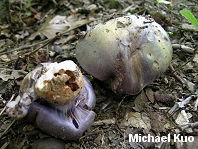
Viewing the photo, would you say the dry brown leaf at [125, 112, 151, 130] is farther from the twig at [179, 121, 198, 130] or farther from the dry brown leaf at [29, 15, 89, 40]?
the dry brown leaf at [29, 15, 89, 40]

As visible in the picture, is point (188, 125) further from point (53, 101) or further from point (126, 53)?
point (53, 101)

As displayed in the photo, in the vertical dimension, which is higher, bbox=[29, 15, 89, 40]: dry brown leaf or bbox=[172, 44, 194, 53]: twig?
bbox=[172, 44, 194, 53]: twig

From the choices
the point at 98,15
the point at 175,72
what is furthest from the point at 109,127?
the point at 98,15

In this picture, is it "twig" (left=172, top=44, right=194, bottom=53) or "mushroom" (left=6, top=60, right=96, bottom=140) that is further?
"twig" (left=172, top=44, right=194, bottom=53)

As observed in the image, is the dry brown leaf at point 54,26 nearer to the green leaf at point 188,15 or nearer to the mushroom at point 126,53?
the mushroom at point 126,53

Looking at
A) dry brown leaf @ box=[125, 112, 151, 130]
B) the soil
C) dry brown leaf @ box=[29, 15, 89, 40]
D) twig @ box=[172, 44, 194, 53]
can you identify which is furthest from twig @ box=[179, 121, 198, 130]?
dry brown leaf @ box=[29, 15, 89, 40]

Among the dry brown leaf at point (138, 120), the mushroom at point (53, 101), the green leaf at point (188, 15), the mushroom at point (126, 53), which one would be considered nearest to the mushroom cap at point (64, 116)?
the mushroom at point (53, 101)

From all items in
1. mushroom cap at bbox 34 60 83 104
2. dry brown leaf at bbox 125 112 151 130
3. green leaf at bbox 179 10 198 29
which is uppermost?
green leaf at bbox 179 10 198 29
